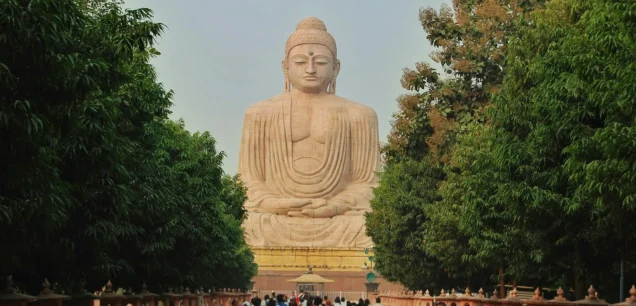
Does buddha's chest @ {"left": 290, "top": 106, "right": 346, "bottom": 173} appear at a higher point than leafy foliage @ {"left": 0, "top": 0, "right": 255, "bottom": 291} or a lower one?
higher

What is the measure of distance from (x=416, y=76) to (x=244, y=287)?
29176 mm

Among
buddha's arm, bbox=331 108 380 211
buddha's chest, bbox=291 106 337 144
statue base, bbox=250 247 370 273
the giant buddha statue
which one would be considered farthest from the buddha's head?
statue base, bbox=250 247 370 273

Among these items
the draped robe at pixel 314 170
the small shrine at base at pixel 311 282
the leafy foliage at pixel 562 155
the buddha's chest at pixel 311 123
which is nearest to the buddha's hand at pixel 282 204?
the draped robe at pixel 314 170

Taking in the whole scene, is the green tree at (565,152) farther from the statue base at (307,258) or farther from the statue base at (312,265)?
the statue base at (307,258)

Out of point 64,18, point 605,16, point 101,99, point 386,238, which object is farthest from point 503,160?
point 386,238

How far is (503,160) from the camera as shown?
2561 cm

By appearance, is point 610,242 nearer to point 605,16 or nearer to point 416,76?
point 605,16

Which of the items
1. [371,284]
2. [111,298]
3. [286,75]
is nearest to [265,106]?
[286,75]

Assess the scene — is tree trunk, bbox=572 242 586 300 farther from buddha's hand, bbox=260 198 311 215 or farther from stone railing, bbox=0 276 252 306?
buddha's hand, bbox=260 198 311 215

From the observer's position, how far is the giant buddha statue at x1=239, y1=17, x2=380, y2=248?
7581cm

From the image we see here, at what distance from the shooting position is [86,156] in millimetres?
19875

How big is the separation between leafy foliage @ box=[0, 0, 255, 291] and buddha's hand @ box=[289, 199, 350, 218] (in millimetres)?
39428

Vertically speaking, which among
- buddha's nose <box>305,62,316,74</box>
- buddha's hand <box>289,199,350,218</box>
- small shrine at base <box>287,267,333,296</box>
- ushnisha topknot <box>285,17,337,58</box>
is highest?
ushnisha topknot <box>285,17,337,58</box>

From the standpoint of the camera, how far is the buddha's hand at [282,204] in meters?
75.6
